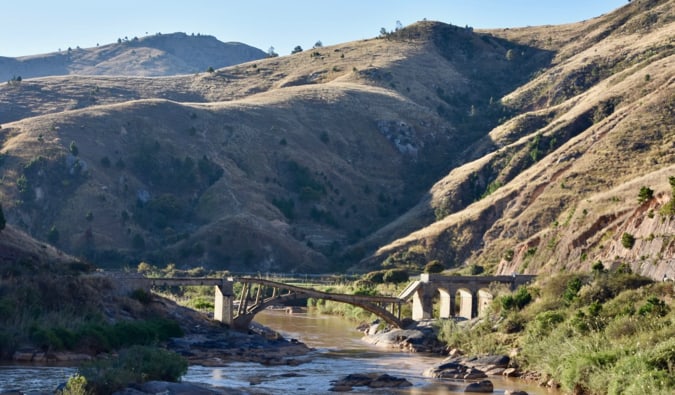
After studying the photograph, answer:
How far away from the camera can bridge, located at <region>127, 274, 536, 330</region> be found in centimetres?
8625

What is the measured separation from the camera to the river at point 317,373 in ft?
187

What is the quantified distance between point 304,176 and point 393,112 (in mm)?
30954

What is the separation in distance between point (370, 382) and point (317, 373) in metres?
6.27

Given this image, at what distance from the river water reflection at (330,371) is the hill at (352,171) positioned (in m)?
23.2

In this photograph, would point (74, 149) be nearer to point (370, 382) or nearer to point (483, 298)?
point (483, 298)

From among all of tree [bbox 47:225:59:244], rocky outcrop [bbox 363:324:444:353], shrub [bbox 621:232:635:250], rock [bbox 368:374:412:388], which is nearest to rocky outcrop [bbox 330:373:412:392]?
rock [bbox 368:374:412:388]

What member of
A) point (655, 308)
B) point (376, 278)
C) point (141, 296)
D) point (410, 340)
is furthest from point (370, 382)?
point (376, 278)

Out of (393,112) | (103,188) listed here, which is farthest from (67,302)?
(393,112)

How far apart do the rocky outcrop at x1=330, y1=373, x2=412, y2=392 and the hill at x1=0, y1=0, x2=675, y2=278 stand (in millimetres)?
37528

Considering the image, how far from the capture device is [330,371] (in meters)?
68.0

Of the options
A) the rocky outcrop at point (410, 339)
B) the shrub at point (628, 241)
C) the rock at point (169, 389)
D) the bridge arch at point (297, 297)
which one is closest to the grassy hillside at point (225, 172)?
the bridge arch at point (297, 297)

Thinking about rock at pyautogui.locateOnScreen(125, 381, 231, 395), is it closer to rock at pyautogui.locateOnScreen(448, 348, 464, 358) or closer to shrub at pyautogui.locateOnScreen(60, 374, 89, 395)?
shrub at pyautogui.locateOnScreen(60, 374, 89, 395)

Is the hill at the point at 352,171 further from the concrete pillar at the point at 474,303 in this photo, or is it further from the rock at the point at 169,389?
the rock at the point at 169,389

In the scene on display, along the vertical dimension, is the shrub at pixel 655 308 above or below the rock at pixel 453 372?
above
